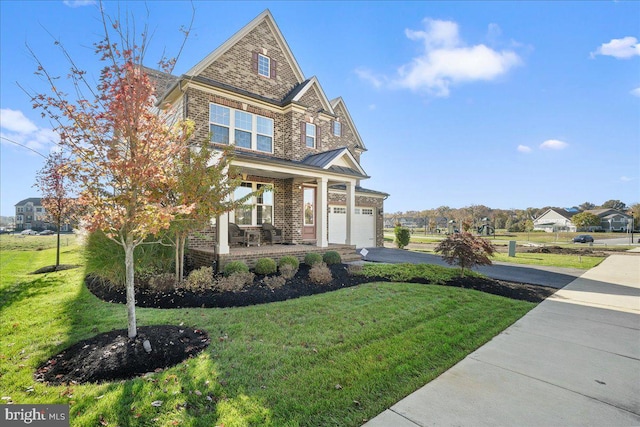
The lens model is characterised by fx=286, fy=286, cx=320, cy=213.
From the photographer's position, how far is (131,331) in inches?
160

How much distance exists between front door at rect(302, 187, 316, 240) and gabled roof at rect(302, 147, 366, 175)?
5.50ft

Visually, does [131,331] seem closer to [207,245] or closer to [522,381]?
[522,381]

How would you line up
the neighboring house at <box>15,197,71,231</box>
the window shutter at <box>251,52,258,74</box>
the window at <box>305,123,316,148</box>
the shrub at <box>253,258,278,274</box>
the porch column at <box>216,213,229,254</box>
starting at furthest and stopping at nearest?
the neighboring house at <box>15,197,71,231</box> < the window at <box>305,123,316,148</box> < the window shutter at <box>251,52,258,74</box> < the porch column at <box>216,213,229,254</box> < the shrub at <box>253,258,278,274</box>

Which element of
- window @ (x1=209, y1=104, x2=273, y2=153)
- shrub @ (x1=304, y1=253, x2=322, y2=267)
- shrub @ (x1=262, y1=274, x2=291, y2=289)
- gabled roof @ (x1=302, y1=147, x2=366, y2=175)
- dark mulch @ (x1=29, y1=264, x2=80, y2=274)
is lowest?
dark mulch @ (x1=29, y1=264, x2=80, y2=274)

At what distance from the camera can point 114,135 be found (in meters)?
3.79

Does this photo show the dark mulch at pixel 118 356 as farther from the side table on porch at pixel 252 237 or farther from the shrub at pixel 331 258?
the side table on porch at pixel 252 237

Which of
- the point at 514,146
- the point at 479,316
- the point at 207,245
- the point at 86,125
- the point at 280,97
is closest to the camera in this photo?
the point at 86,125

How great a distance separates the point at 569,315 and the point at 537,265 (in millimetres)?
8708

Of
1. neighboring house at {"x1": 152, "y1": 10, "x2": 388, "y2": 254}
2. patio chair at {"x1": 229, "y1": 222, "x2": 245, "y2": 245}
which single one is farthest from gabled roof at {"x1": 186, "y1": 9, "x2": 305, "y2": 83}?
patio chair at {"x1": 229, "y1": 222, "x2": 245, "y2": 245}

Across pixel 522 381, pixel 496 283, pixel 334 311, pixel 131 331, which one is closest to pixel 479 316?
pixel 522 381

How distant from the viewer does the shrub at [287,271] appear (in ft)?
27.5

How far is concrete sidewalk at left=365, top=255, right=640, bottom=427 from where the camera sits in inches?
103

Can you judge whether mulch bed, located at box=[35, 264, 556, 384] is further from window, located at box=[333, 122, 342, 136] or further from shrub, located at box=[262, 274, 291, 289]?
window, located at box=[333, 122, 342, 136]

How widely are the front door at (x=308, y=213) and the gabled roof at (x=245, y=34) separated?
5766 mm
